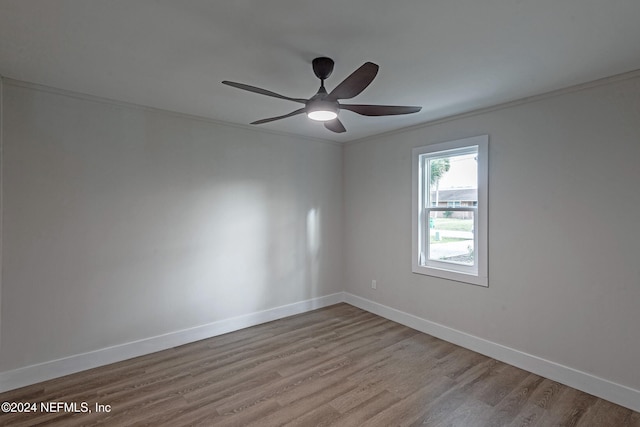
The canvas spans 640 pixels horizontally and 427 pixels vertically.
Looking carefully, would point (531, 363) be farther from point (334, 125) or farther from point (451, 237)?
point (334, 125)

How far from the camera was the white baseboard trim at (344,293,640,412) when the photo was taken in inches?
95.3

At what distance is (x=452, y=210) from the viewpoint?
3.60 metres

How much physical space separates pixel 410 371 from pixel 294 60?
9.18ft

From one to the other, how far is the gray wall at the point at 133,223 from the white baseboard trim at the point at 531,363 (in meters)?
1.59

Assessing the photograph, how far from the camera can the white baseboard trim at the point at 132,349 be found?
8.66 ft

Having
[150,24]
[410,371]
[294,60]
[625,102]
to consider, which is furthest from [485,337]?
[150,24]

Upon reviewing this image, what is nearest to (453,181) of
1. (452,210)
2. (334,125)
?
(452,210)

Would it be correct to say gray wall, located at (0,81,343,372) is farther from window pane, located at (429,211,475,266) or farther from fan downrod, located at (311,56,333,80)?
fan downrod, located at (311,56,333,80)

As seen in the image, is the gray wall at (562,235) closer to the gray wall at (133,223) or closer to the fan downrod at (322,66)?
the fan downrod at (322,66)

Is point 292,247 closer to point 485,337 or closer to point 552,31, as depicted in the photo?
point 485,337

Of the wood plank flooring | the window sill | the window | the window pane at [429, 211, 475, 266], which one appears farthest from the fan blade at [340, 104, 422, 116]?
the wood plank flooring

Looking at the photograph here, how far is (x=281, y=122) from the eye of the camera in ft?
12.3

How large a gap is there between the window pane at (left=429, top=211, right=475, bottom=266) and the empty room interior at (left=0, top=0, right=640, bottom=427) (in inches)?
1.0

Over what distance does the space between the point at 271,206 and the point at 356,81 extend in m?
2.56
